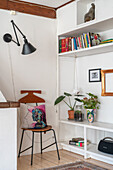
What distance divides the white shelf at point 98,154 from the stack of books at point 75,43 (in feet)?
5.08

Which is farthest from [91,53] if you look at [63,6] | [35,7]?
[35,7]

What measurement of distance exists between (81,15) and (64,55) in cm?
72

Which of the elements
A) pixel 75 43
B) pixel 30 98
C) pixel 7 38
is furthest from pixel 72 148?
pixel 7 38

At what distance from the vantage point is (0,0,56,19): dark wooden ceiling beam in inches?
150

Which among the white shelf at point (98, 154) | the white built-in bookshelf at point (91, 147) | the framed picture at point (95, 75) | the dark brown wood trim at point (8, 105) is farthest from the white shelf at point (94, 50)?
the white shelf at point (98, 154)

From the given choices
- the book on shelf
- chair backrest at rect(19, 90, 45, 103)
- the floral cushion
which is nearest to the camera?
the floral cushion

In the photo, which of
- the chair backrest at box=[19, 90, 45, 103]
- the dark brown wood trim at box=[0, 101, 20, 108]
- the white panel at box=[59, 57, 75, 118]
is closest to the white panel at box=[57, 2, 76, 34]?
the white panel at box=[59, 57, 75, 118]

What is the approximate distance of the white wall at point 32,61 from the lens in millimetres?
3797

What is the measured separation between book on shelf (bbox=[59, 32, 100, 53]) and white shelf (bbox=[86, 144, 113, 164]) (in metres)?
1.55

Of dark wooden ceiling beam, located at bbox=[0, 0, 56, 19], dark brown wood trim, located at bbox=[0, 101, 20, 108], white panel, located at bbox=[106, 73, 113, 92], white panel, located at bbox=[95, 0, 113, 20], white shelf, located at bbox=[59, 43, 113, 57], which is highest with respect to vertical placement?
dark wooden ceiling beam, located at bbox=[0, 0, 56, 19]

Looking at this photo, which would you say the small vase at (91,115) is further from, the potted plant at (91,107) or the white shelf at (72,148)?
the white shelf at (72,148)

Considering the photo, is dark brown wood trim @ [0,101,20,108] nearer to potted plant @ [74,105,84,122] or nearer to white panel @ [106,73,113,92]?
potted plant @ [74,105,84,122]

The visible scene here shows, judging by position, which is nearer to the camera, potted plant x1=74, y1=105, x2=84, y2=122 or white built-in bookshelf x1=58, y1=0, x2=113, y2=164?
white built-in bookshelf x1=58, y1=0, x2=113, y2=164

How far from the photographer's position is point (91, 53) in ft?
13.1
